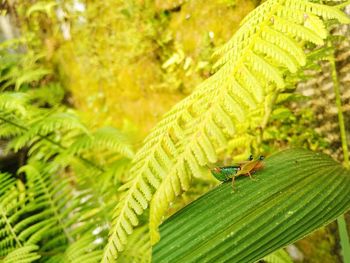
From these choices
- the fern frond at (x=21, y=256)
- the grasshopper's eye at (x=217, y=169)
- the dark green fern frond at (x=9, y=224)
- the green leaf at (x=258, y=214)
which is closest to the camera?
the green leaf at (x=258, y=214)

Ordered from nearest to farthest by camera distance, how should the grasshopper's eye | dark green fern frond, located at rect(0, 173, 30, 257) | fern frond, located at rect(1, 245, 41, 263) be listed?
the grasshopper's eye → fern frond, located at rect(1, 245, 41, 263) → dark green fern frond, located at rect(0, 173, 30, 257)

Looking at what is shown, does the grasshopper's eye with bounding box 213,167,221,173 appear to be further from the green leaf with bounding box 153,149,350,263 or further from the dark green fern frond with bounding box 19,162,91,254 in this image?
the dark green fern frond with bounding box 19,162,91,254

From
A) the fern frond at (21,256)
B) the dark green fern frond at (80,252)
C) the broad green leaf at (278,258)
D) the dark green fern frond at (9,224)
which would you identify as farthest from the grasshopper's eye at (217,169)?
the dark green fern frond at (9,224)

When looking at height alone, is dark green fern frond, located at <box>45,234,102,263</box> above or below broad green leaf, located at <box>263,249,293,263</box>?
above

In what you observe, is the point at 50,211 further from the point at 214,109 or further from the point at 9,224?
the point at 214,109

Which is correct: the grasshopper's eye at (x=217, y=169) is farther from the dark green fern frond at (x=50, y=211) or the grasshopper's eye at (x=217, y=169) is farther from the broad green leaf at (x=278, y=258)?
the dark green fern frond at (x=50, y=211)

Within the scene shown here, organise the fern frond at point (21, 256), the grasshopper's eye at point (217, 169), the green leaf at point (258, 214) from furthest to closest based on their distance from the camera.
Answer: the fern frond at point (21, 256)
the grasshopper's eye at point (217, 169)
the green leaf at point (258, 214)

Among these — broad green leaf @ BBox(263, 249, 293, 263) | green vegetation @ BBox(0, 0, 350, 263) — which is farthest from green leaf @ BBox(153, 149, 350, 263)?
broad green leaf @ BBox(263, 249, 293, 263)

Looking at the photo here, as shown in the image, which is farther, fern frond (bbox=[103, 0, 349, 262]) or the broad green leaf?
the broad green leaf
